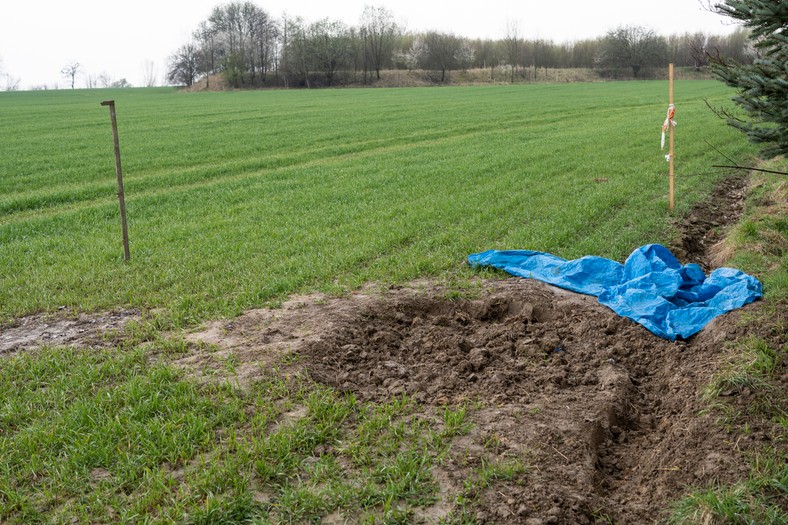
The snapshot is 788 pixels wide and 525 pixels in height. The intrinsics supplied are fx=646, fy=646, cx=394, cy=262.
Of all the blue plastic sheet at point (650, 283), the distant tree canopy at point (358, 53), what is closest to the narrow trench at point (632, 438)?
the blue plastic sheet at point (650, 283)

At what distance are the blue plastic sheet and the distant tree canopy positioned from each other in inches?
3146

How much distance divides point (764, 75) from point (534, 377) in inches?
126

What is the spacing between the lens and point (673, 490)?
375cm

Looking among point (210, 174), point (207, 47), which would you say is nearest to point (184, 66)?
point (207, 47)

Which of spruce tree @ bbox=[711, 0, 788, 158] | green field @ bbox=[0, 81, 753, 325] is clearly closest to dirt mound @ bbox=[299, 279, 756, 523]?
green field @ bbox=[0, 81, 753, 325]

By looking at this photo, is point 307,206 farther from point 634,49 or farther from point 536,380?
point 634,49

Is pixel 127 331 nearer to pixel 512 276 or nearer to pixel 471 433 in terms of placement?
pixel 471 433

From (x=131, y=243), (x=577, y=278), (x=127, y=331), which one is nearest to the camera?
(x=127, y=331)

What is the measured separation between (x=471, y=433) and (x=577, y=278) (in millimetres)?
3377

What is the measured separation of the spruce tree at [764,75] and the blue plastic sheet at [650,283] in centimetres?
136

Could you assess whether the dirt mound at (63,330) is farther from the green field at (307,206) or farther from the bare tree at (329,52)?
the bare tree at (329,52)

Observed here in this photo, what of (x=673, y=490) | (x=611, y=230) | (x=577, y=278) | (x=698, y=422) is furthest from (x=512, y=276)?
(x=673, y=490)

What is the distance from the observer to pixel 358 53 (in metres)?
93.3

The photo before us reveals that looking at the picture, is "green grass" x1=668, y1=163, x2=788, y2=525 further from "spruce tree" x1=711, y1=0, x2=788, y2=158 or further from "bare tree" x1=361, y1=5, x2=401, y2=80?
"bare tree" x1=361, y1=5, x2=401, y2=80
